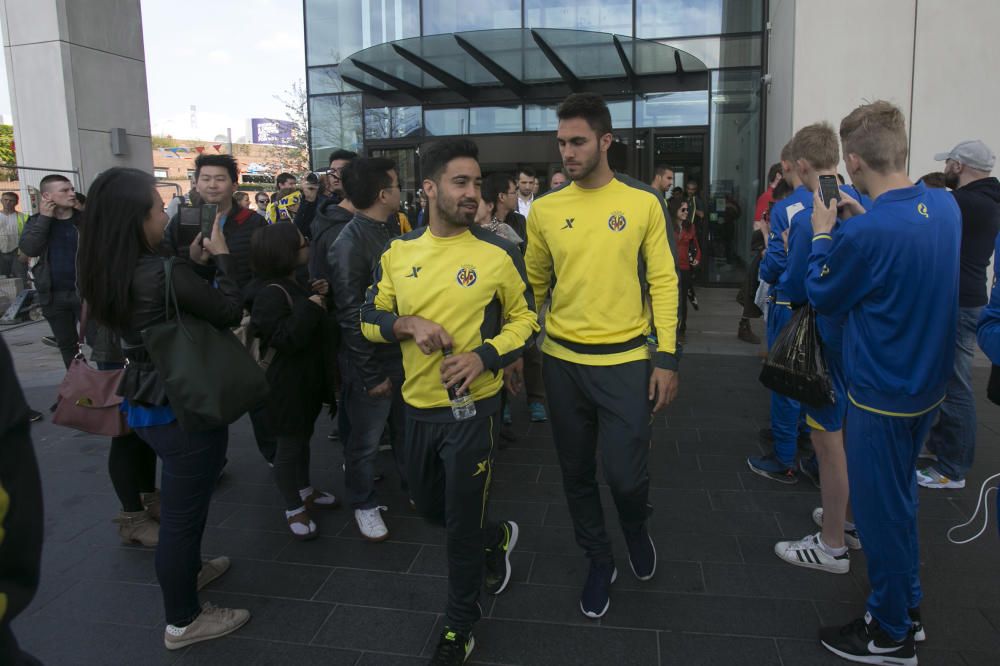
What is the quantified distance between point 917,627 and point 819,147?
2188mm

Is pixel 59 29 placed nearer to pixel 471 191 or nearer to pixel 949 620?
pixel 471 191

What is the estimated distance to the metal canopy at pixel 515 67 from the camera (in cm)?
1158

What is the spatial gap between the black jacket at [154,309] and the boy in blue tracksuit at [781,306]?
2636 millimetres

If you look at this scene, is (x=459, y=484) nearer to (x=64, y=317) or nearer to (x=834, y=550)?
(x=834, y=550)

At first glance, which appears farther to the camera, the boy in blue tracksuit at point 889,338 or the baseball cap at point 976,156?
the baseball cap at point 976,156

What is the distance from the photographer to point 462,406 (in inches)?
105

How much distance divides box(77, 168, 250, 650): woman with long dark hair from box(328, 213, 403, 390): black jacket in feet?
2.05

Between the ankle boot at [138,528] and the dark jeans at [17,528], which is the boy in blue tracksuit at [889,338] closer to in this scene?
the dark jeans at [17,528]

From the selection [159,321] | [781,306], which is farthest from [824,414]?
[159,321]

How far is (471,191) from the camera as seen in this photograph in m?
2.75

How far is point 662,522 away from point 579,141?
223cm

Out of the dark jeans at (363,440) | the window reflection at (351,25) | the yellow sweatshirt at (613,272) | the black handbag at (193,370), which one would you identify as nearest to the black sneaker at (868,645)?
the yellow sweatshirt at (613,272)

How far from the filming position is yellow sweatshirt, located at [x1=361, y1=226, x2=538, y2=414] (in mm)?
2709

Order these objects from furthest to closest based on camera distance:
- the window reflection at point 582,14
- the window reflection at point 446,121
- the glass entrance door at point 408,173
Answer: the window reflection at point 446,121, the glass entrance door at point 408,173, the window reflection at point 582,14
